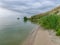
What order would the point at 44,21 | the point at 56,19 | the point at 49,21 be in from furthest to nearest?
the point at 44,21, the point at 49,21, the point at 56,19

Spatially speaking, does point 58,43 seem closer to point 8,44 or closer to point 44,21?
point 8,44

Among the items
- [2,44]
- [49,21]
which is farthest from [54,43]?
[49,21]

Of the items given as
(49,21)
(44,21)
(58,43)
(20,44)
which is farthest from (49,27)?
(58,43)

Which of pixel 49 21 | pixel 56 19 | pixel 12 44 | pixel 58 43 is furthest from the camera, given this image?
pixel 49 21

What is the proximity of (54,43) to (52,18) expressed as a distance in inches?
477

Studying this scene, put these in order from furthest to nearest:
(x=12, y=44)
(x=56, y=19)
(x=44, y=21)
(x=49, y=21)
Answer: (x=44, y=21)
(x=49, y=21)
(x=56, y=19)
(x=12, y=44)

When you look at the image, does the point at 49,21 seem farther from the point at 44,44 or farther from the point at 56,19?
the point at 44,44

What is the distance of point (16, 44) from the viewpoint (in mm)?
16984

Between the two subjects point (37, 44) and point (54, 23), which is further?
point (54, 23)

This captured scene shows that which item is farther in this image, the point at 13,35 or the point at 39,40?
the point at 13,35

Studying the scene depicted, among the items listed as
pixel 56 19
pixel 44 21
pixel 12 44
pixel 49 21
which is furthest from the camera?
pixel 44 21

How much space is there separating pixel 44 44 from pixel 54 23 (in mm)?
11222

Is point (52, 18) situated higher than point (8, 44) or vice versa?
point (52, 18)

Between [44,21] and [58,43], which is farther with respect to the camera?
[44,21]
